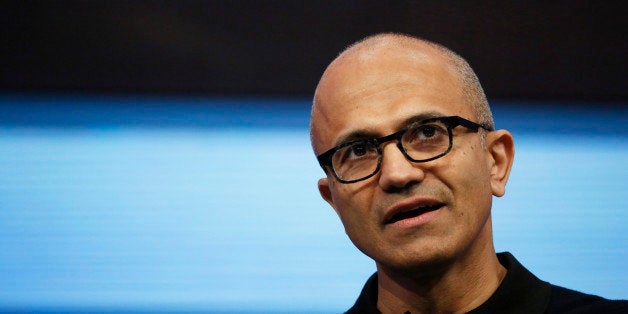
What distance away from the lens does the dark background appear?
179 centimetres

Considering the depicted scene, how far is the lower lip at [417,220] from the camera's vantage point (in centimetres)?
109

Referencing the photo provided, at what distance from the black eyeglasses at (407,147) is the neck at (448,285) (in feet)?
0.58

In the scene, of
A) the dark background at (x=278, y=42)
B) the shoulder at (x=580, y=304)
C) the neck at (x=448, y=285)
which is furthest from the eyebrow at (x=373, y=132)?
the dark background at (x=278, y=42)

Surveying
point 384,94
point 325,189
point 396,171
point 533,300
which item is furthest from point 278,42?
point 533,300

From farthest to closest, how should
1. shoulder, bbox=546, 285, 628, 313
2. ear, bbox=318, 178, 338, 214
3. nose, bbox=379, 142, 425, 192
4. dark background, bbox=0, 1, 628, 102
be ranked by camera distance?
1. dark background, bbox=0, 1, 628, 102
2. ear, bbox=318, 178, 338, 214
3. shoulder, bbox=546, 285, 628, 313
4. nose, bbox=379, 142, 425, 192

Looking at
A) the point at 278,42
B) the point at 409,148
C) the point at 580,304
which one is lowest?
the point at 580,304

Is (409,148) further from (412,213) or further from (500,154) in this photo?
(500,154)

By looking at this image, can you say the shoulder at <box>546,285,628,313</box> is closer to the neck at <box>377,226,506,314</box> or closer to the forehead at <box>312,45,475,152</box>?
the neck at <box>377,226,506,314</box>

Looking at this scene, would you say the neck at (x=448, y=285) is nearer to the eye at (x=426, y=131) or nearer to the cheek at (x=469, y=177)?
the cheek at (x=469, y=177)

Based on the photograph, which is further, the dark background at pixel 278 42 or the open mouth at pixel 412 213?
the dark background at pixel 278 42

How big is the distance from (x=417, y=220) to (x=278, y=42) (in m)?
0.87

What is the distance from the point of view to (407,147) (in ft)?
3.72

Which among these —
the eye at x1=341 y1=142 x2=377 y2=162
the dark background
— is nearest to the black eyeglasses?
the eye at x1=341 y1=142 x2=377 y2=162

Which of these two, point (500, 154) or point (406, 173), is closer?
point (406, 173)
